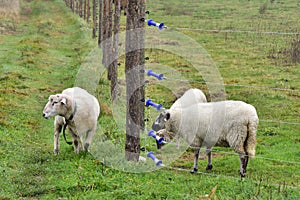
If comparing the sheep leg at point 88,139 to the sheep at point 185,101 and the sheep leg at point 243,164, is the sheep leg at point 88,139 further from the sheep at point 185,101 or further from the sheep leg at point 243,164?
the sheep leg at point 243,164

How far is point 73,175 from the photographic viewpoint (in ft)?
26.5

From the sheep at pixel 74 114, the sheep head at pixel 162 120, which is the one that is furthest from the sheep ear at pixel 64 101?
the sheep head at pixel 162 120

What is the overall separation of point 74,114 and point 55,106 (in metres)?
0.49

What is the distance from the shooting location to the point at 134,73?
8617 mm

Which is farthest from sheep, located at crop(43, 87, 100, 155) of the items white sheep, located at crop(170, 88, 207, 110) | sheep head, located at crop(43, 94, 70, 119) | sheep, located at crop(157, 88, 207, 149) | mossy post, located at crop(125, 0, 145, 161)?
white sheep, located at crop(170, 88, 207, 110)

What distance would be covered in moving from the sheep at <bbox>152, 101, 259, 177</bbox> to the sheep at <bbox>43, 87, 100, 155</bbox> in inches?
61.9

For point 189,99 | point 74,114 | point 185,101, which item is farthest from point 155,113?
point 74,114

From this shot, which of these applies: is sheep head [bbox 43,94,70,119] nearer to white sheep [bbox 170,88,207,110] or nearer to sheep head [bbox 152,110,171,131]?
sheep head [bbox 152,110,171,131]

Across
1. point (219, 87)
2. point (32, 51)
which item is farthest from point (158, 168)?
point (32, 51)

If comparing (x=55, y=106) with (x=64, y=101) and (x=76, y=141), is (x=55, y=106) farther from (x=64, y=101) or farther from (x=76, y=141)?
(x=76, y=141)

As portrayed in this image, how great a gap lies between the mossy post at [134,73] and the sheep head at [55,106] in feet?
5.62

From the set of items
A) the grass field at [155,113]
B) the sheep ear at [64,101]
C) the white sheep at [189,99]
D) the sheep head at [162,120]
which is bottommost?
the grass field at [155,113]

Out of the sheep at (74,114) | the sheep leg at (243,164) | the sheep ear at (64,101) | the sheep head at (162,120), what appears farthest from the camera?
the sheep head at (162,120)

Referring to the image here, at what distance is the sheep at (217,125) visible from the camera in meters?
8.91
